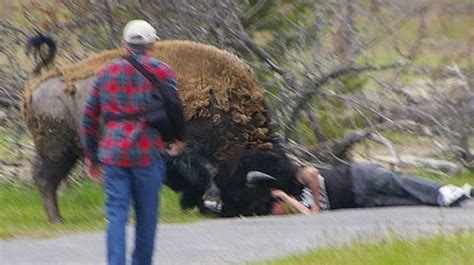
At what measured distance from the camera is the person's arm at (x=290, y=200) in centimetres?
1347

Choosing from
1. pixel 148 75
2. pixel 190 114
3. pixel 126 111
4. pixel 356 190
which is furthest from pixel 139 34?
pixel 356 190

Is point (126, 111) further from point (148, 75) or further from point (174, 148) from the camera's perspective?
point (174, 148)

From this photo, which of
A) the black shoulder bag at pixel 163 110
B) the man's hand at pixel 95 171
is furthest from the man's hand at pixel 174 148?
the man's hand at pixel 95 171

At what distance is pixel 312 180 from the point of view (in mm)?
13523

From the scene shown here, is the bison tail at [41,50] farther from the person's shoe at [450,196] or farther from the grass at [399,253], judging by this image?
the grass at [399,253]

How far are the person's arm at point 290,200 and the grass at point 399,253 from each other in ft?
10.8

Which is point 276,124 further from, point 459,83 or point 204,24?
point 459,83

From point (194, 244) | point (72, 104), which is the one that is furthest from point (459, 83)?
point (194, 244)

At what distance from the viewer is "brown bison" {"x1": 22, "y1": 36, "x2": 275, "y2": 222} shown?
1363 centimetres

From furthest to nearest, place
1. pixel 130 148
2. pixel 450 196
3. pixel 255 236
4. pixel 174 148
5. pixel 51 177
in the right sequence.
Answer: pixel 51 177 < pixel 450 196 < pixel 255 236 < pixel 174 148 < pixel 130 148

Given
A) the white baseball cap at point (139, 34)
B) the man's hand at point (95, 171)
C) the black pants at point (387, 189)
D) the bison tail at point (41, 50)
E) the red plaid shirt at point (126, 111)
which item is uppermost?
the white baseball cap at point (139, 34)

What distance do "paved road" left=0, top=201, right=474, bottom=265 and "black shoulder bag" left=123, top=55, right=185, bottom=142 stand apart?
4.33 ft

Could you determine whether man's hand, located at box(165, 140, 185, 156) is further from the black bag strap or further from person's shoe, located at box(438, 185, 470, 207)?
person's shoe, located at box(438, 185, 470, 207)

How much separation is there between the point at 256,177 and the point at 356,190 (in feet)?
3.51
